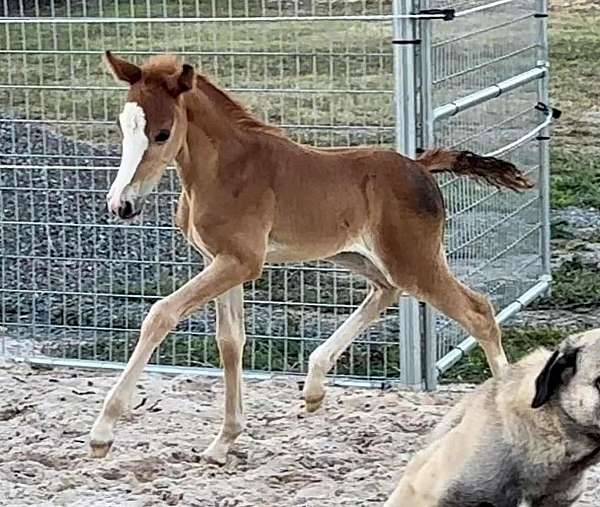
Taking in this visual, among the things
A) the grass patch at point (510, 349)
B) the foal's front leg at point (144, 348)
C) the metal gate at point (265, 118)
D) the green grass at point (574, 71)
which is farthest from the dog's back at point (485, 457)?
the green grass at point (574, 71)

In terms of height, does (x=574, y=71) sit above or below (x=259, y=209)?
below

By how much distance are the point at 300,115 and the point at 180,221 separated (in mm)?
1497

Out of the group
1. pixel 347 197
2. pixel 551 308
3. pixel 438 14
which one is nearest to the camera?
pixel 347 197

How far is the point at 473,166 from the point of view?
21.8 ft

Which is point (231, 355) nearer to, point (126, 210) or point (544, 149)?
point (126, 210)

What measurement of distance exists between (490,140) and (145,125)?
9.36ft

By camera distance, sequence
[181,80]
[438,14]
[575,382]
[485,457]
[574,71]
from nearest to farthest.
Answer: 1. [575,382]
2. [485,457]
3. [181,80]
4. [438,14]
5. [574,71]

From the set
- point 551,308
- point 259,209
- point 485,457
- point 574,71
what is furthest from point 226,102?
point 574,71

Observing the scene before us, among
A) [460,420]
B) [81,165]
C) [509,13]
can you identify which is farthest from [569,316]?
[460,420]

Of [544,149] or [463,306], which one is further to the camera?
[544,149]

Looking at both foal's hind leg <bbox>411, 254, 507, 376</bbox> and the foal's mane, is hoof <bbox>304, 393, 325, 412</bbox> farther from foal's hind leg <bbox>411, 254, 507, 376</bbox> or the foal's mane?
the foal's mane

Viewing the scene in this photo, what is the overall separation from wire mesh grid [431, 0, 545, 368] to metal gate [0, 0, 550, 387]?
0.05 ft

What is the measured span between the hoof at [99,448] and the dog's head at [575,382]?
1.83 metres

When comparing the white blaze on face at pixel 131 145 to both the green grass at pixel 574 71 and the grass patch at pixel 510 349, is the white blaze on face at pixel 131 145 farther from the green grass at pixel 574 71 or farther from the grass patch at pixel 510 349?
the green grass at pixel 574 71
